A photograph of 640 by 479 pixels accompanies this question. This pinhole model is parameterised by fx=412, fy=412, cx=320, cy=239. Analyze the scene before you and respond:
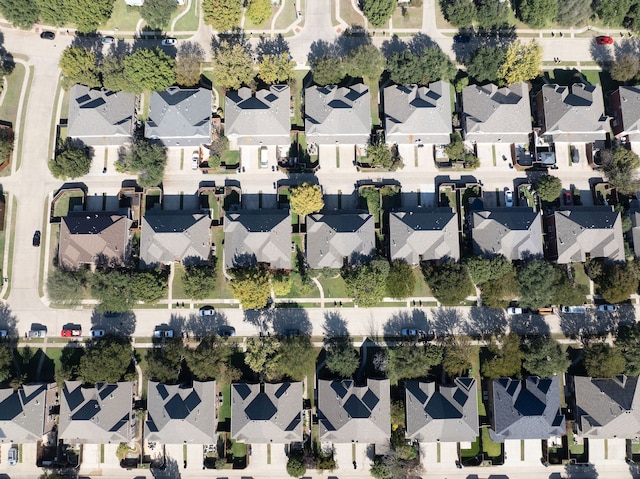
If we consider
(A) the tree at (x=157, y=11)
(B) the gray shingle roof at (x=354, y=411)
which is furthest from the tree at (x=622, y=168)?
(A) the tree at (x=157, y=11)

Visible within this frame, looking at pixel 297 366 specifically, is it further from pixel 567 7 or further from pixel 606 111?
pixel 567 7

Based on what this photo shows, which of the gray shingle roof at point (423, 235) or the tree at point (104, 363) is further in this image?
the gray shingle roof at point (423, 235)

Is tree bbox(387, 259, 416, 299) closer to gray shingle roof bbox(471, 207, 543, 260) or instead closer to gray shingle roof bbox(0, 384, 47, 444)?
gray shingle roof bbox(471, 207, 543, 260)

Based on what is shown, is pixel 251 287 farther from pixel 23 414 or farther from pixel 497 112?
pixel 497 112

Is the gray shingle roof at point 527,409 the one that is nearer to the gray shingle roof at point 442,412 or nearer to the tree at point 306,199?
the gray shingle roof at point 442,412

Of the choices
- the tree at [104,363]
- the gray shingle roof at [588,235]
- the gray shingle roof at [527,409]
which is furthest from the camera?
the gray shingle roof at [588,235]

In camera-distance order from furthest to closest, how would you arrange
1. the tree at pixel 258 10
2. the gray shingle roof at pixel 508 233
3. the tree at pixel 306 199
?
the tree at pixel 258 10 < the gray shingle roof at pixel 508 233 < the tree at pixel 306 199

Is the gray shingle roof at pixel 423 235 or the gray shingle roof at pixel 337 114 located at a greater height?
the gray shingle roof at pixel 337 114

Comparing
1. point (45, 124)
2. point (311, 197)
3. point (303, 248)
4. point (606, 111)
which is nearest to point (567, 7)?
point (606, 111)
